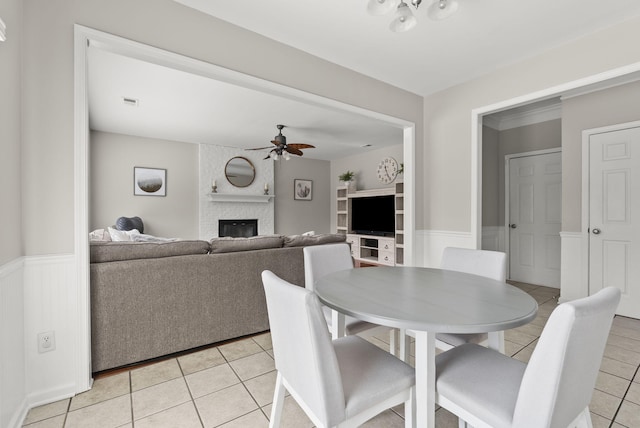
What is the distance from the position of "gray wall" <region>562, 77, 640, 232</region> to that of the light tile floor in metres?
1.62

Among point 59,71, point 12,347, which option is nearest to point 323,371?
point 12,347

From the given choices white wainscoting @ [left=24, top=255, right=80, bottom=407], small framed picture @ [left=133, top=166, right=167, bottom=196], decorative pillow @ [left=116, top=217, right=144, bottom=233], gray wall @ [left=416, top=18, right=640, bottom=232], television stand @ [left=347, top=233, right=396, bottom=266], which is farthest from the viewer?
television stand @ [left=347, top=233, right=396, bottom=266]

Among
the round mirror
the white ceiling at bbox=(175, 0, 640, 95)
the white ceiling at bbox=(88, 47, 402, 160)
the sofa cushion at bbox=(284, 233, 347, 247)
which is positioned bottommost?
the sofa cushion at bbox=(284, 233, 347, 247)

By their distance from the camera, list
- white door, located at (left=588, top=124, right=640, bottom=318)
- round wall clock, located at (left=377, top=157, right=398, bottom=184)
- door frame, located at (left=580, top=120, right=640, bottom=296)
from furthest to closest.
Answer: round wall clock, located at (left=377, top=157, right=398, bottom=184) < door frame, located at (left=580, top=120, right=640, bottom=296) < white door, located at (left=588, top=124, right=640, bottom=318)

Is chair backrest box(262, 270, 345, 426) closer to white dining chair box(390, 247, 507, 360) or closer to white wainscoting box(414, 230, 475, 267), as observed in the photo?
white dining chair box(390, 247, 507, 360)

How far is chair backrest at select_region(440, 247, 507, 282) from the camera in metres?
1.85

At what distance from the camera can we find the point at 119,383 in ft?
6.12

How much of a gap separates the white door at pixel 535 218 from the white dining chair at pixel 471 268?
284cm

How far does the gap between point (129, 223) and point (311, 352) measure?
4.86 metres

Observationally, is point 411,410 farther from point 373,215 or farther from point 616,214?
point 373,215

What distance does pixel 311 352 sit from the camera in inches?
38.2

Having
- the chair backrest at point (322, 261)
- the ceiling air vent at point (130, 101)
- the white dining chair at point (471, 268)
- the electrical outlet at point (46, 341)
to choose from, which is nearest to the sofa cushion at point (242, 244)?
the chair backrest at point (322, 261)

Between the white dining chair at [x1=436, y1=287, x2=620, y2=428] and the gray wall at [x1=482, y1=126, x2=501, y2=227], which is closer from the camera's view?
the white dining chair at [x1=436, y1=287, x2=620, y2=428]

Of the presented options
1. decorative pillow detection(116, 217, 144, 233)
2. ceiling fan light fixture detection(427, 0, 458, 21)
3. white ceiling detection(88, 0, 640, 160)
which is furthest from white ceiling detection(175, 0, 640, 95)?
decorative pillow detection(116, 217, 144, 233)
